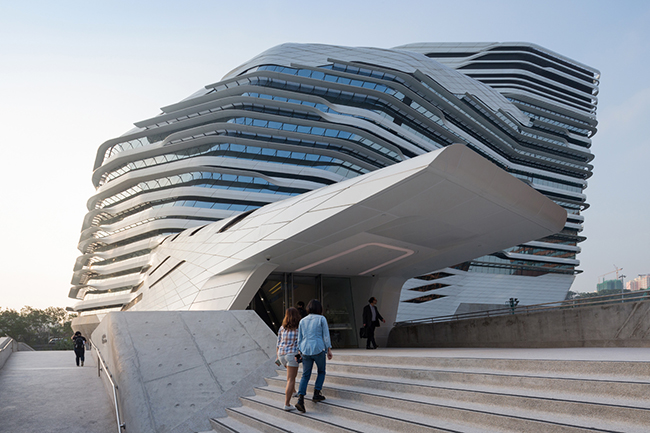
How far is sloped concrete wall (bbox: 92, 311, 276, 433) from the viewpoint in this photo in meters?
6.85

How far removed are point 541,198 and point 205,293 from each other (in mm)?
10718

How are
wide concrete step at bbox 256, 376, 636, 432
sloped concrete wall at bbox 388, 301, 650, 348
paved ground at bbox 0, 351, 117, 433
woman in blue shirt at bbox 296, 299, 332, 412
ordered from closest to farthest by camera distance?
wide concrete step at bbox 256, 376, 636, 432
woman in blue shirt at bbox 296, 299, 332, 412
paved ground at bbox 0, 351, 117, 433
sloped concrete wall at bbox 388, 301, 650, 348

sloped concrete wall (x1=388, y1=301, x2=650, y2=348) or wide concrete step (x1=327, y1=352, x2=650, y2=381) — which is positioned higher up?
wide concrete step (x1=327, y1=352, x2=650, y2=381)

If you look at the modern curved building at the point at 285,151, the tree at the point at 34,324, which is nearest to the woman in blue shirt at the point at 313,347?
the modern curved building at the point at 285,151

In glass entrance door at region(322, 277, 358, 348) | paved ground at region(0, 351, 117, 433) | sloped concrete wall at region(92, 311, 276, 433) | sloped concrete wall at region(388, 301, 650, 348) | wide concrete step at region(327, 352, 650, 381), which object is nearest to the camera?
wide concrete step at region(327, 352, 650, 381)

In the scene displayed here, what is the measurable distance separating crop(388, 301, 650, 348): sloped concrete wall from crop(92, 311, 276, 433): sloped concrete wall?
8.23 m

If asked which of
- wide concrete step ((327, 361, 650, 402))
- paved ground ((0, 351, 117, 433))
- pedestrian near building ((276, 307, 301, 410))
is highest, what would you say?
pedestrian near building ((276, 307, 301, 410))

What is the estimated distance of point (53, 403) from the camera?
862 centimetres

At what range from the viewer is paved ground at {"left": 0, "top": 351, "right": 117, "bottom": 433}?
23.7 feet

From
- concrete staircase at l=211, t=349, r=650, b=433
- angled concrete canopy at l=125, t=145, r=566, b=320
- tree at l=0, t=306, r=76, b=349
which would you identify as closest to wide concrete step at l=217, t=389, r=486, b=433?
concrete staircase at l=211, t=349, r=650, b=433

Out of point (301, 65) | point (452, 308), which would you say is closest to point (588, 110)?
point (452, 308)

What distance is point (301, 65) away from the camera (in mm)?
53469

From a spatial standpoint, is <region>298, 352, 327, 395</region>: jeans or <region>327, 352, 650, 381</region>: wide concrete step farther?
<region>298, 352, 327, 395</region>: jeans

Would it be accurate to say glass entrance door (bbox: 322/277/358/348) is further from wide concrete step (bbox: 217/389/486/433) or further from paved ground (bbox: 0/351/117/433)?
wide concrete step (bbox: 217/389/486/433)
